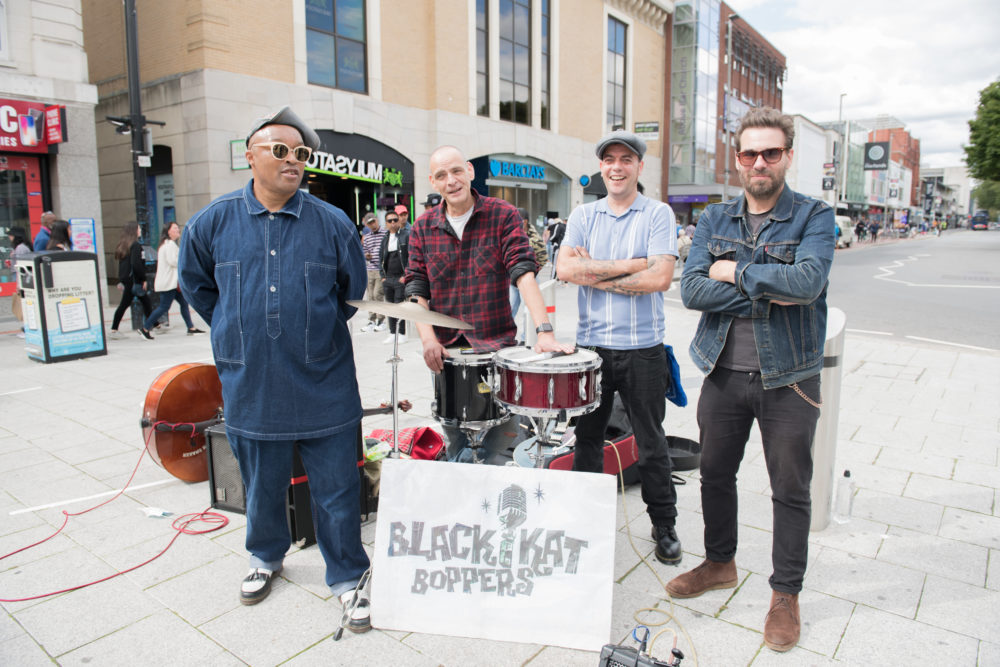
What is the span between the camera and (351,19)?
17.0 meters

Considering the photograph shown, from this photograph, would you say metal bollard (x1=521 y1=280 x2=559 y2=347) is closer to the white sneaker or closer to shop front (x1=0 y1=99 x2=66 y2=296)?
the white sneaker

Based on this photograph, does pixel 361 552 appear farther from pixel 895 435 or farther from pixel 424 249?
pixel 895 435

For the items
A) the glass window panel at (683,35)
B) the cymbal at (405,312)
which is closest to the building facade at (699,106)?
the glass window panel at (683,35)

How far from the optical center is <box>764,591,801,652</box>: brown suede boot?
2.61m

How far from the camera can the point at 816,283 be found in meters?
2.48

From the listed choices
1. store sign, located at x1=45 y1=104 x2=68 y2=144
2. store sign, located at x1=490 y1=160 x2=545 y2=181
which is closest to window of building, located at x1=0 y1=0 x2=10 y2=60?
store sign, located at x1=45 y1=104 x2=68 y2=144

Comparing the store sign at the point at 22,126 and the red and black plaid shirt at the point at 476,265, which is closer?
the red and black plaid shirt at the point at 476,265

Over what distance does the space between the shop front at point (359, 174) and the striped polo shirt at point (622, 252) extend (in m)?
13.6

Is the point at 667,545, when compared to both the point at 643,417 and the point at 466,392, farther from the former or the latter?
the point at 466,392

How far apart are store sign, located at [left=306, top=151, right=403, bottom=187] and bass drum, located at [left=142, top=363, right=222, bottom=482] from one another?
12185 millimetres

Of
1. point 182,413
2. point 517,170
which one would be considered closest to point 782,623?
point 182,413

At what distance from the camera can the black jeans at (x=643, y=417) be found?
3.21m

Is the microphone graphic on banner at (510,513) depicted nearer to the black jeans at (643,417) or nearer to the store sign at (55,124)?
the black jeans at (643,417)

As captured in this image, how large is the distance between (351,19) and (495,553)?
17436 millimetres
